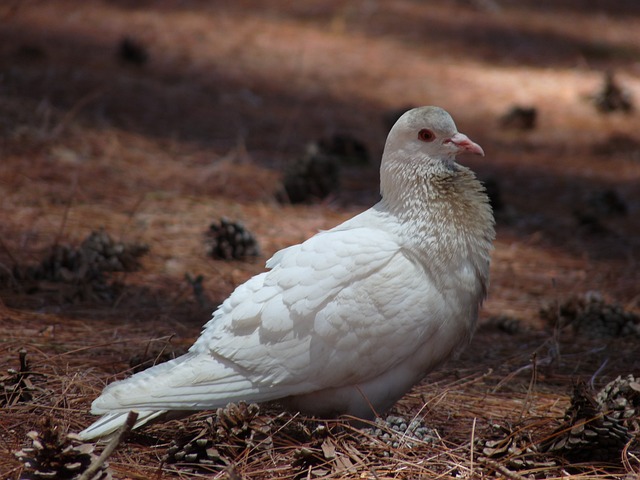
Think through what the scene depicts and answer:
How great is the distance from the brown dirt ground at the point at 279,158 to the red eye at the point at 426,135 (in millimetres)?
879

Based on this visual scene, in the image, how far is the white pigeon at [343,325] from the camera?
2.76 metres

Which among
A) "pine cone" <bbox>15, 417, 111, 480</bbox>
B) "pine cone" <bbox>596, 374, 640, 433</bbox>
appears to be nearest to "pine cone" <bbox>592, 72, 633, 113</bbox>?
"pine cone" <bbox>596, 374, 640, 433</bbox>

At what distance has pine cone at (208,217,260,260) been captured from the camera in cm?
474

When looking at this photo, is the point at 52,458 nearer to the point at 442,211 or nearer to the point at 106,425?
the point at 106,425

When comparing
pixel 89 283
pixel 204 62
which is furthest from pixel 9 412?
pixel 204 62

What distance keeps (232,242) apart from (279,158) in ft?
6.82

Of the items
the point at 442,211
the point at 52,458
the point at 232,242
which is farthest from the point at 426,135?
the point at 232,242

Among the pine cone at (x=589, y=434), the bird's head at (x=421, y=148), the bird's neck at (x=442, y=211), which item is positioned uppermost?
the bird's head at (x=421, y=148)

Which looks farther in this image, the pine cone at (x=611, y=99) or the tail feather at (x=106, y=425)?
the pine cone at (x=611, y=99)

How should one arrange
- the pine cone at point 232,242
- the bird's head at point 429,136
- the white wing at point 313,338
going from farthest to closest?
the pine cone at point 232,242 < the bird's head at point 429,136 < the white wing at point 313,338

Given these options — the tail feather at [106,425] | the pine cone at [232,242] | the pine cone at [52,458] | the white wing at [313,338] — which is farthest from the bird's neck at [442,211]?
the pine cone at [232,242]

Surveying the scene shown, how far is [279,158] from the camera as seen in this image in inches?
265

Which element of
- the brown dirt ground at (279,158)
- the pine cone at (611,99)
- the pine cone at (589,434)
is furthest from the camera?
the pine cone at (611,99)

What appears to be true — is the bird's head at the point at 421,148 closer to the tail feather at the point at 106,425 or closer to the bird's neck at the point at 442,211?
the bird's neck at the point at 442,211
